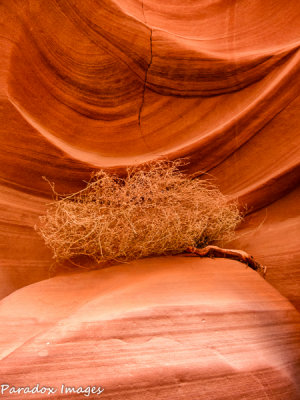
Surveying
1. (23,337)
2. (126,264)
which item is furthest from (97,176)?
(23,337)

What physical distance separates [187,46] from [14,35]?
59cm

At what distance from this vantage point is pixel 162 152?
1288 mm

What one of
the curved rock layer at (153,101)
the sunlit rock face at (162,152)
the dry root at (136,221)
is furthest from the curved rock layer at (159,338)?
the curved rock layer at (153,101)

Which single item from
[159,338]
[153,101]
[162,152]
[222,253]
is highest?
[153,101]

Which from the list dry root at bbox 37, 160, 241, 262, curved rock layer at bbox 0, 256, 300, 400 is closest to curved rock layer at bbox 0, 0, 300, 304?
dry root at bbox 37, 160, 241, 262

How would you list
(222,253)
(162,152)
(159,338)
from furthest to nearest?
(162,152), (222,253), (159,338)

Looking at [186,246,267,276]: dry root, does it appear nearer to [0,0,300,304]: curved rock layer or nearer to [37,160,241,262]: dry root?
[37,160,241,262]: dry root

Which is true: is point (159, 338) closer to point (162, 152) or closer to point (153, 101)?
point (162, 152)

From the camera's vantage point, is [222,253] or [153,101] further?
[153,101]

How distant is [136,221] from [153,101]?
0.55 meters

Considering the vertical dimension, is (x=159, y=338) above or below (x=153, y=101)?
below

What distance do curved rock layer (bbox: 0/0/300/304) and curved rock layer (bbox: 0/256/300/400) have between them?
30 centimetres

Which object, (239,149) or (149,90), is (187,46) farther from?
(239,149)

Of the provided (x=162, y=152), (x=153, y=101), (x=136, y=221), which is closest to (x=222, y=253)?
(x=136, y=221)
